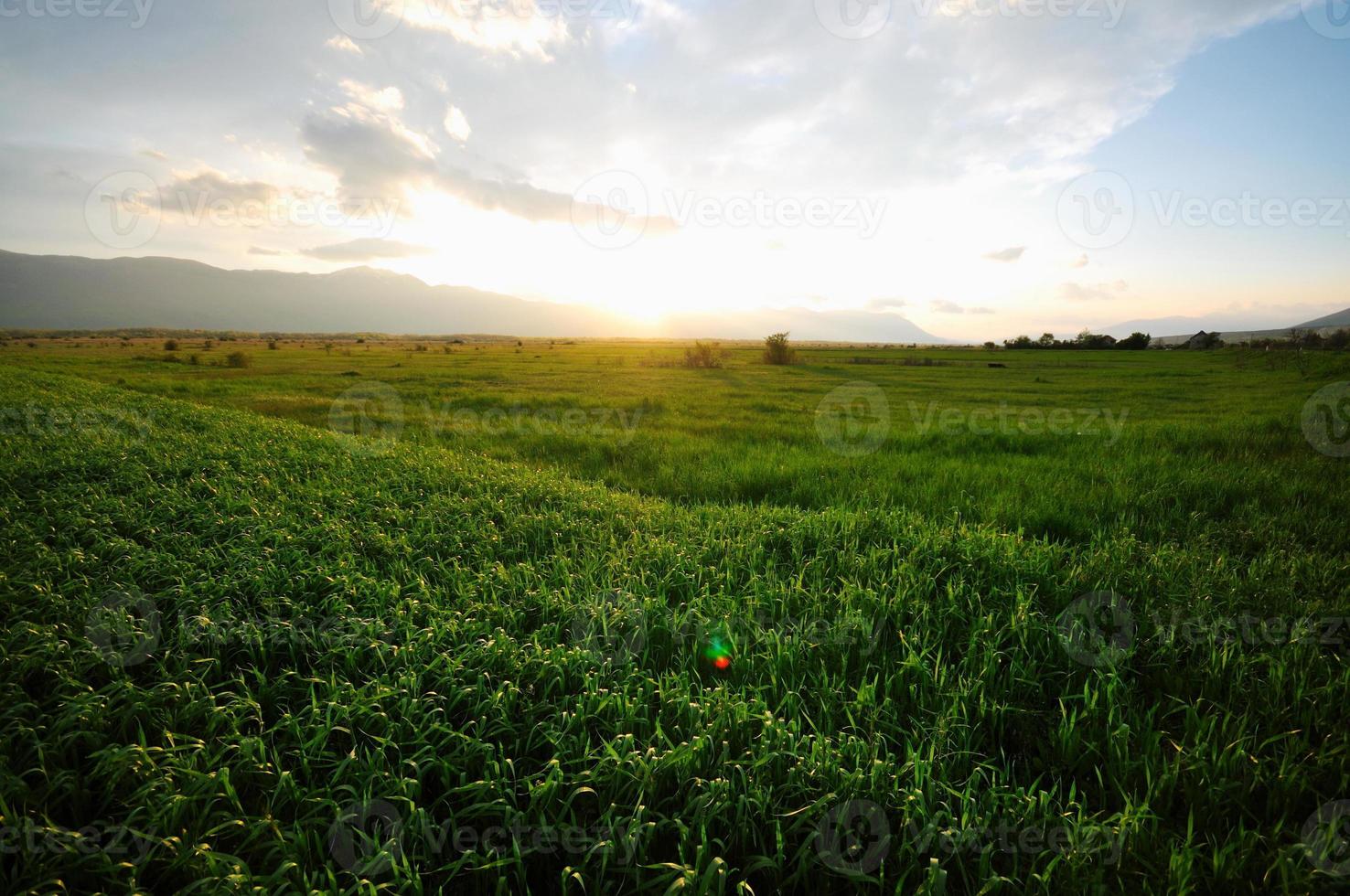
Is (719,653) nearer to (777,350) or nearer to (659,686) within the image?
(659,686)

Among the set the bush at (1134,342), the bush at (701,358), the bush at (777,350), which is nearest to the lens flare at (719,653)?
the bush at (701,358)

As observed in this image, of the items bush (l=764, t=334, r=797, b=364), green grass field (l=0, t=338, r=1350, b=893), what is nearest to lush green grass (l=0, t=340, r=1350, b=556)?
green grass field (l=0, t=338, r=1350, b=893)

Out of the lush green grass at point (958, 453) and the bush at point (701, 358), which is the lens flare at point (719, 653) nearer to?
the lush green grass at point (958, 453)

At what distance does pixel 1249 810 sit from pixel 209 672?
15.7 ft

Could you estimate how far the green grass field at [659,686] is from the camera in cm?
182

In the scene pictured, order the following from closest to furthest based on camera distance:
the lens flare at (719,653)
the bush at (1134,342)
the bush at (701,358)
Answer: the lens flare at (719,653) < the bush at (701,358) < the bush at (1134,342)

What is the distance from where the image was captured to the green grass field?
1824 millimetres

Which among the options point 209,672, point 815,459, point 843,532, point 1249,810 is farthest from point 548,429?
point 1249,810

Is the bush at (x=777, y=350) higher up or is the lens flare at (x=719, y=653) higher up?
the bush at (x=777, y=350)

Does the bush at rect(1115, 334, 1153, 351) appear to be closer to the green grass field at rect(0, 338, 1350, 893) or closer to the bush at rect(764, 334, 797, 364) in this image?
the bush at rect(764, 334, 797, 364)

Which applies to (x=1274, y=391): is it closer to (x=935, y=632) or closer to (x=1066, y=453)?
(x=1066, y=453)

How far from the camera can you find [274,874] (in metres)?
1.58

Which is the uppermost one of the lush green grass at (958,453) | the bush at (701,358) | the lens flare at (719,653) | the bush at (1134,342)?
the bush at (1134,342)

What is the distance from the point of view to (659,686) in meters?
2.64
